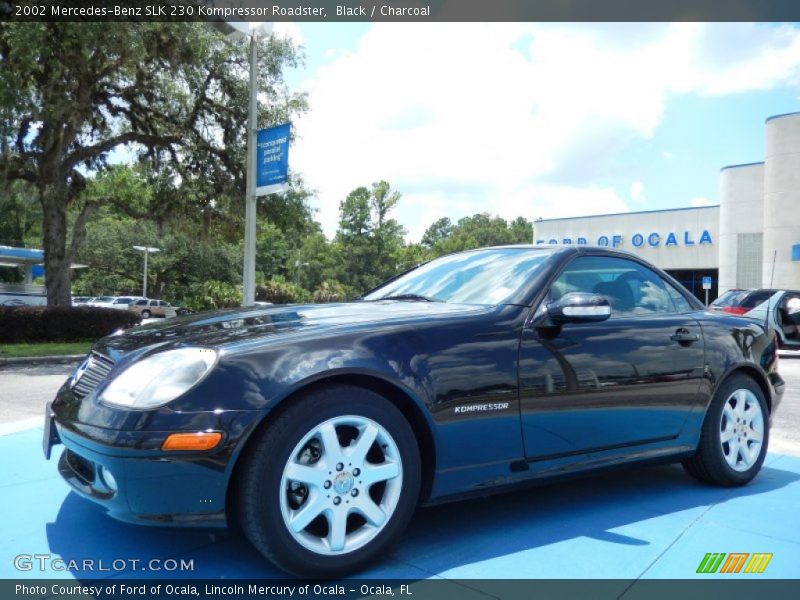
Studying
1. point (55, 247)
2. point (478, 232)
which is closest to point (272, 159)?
point (55, 247)

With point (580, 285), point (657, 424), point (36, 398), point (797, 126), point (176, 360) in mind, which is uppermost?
point (797, 126)

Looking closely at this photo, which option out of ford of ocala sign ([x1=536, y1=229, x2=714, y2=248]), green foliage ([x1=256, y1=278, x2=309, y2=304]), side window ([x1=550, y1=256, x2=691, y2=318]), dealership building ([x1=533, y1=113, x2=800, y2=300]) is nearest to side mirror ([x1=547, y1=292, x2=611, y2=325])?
side window ([x1=550, y1=256, x2=691, y2=318])

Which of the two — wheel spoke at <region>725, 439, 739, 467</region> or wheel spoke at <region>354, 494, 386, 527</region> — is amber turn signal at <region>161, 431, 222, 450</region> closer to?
wheel spoke at <region>354, 494, 386, 527</region>

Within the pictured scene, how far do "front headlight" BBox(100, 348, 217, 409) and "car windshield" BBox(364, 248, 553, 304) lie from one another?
4.89 feet

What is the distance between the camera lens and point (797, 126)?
90.5 ft

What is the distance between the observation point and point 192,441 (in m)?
2.47

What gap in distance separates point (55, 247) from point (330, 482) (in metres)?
17.7

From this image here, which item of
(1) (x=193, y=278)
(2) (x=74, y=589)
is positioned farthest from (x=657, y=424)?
(1) (x=193, y=278)

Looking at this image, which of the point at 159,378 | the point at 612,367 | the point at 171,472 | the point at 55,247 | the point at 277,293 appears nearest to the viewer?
the point at 171,472

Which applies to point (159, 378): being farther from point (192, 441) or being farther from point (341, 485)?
point (341, 485)

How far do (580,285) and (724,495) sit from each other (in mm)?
1568

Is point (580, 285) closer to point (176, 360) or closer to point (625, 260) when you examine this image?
point (625, 260)

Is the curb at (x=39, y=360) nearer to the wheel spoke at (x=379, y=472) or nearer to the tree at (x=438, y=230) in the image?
the wheel spoke at (x=379, y=472)

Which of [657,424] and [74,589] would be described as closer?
[74,589]
